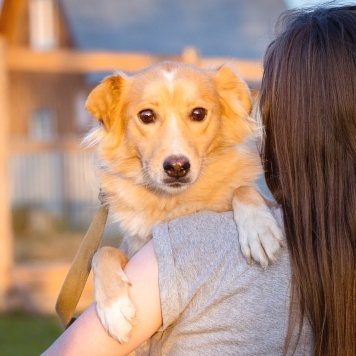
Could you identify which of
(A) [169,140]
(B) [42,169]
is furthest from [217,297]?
(B) [42,169]

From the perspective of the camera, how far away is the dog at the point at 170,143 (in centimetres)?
269

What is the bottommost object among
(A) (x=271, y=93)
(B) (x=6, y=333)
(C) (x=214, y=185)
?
(B) (x=6, y=333)

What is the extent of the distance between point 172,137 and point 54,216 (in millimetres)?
4438

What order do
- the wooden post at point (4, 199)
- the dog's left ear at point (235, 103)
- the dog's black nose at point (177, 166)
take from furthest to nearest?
the wooden post at point (4, 199) → the dog's left ear at point (235, 103) → the dog's black nose at point (177, 166)

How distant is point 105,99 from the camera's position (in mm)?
2783

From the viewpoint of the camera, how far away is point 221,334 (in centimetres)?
171

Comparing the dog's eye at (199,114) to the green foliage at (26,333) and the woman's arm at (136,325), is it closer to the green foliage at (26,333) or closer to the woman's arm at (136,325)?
the woman's arm at (136,325)

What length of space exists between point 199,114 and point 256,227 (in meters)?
0.98

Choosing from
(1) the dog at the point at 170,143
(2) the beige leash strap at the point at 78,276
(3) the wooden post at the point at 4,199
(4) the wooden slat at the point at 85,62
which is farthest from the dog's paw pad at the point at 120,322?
(4) the wooden slat at the point at 85,62

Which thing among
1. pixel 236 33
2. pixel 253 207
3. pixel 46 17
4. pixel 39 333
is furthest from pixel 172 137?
pixel 46 17

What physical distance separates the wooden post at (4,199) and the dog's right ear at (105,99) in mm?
3421

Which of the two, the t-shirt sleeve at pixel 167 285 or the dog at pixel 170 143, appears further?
the dog at pixel 170 143

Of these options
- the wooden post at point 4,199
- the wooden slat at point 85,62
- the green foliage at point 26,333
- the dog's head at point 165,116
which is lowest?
the green foliage at point 26,333

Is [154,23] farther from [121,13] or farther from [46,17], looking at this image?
[46,17]
